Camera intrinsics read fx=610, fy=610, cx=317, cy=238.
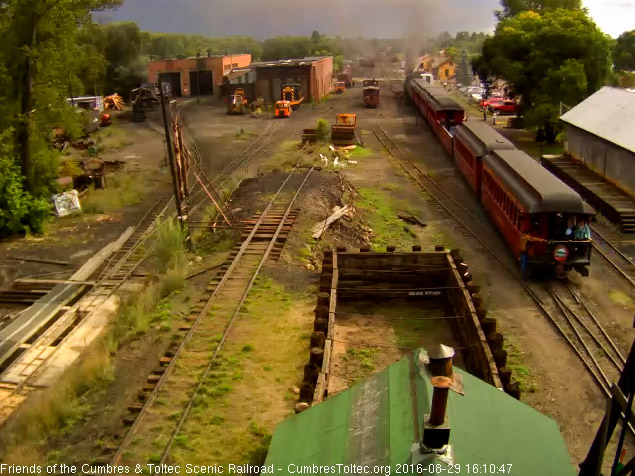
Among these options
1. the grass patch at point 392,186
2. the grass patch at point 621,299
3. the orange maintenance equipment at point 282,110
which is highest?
the orange maintenance equipment at point 282,110

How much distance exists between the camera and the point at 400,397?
16.3 ft

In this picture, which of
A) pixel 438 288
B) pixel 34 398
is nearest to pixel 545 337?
pixel 438 288

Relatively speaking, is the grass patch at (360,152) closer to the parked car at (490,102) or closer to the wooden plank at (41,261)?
the wooden plank at (41,261)

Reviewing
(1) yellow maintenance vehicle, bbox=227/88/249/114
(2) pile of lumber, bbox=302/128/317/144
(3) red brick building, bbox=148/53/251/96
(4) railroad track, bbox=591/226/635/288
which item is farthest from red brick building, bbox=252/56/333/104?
(4) railroad track, bbox=591/226/635/288

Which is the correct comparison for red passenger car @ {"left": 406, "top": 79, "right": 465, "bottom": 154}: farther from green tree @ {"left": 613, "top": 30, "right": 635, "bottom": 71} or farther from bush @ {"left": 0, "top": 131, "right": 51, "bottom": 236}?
green tree @ {"left": 613, "top": 30, "right": 635, "bottom": 71}

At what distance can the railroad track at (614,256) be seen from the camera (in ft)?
53.4

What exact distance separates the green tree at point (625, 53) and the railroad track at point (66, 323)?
63325 millimetres

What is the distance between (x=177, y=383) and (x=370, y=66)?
9860 centimetres

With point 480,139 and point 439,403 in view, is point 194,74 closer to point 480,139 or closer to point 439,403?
point 480,139

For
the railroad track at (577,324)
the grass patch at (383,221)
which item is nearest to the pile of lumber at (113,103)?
the grass patch at (383,221)

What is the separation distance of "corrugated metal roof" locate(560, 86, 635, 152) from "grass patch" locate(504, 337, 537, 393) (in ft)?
40.3

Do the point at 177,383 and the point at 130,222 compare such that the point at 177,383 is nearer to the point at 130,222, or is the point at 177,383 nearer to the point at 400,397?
the point at 400,397

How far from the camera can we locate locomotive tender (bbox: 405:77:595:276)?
1490 centimetres
